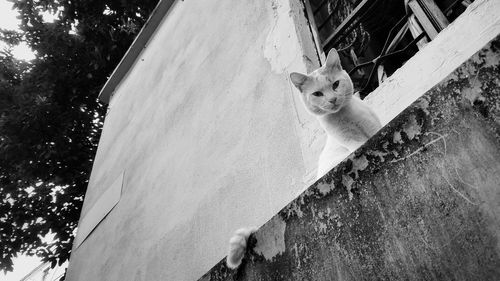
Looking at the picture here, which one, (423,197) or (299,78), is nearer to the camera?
(423,197)

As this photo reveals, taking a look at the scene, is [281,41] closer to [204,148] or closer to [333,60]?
[333,60]

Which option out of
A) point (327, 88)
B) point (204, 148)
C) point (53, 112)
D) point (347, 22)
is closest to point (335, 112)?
point (327, 88)

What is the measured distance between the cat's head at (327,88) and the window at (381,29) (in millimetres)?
449

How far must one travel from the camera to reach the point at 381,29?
3072mm

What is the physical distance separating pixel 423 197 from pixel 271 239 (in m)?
0.51

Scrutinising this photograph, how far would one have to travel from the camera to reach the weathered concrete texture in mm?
648

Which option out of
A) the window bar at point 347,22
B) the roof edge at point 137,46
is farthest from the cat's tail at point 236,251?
the roof edge at point 137,46

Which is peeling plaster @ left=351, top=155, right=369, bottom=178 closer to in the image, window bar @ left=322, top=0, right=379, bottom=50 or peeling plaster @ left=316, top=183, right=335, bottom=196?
peeling plaster @ left=316, top=183, right=335, bottom=196

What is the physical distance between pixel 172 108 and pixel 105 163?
2.13m

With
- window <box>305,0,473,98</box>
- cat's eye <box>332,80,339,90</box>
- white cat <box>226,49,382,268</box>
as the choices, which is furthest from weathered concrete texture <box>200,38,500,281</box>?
window <box>305,0,473,98</box>

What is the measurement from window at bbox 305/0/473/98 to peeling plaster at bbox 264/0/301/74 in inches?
9.0

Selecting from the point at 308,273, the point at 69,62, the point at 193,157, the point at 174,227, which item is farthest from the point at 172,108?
the point at 69,62

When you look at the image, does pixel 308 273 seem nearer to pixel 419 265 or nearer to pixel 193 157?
pixel 419 265

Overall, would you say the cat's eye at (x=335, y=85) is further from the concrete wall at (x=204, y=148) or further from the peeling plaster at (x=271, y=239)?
the peeling plaster at (x=271, y=239)
